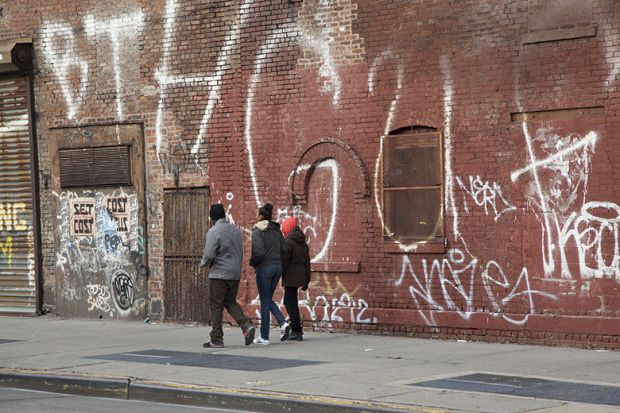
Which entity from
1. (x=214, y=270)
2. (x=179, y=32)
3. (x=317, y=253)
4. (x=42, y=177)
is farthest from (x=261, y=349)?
(x=42, y=177)

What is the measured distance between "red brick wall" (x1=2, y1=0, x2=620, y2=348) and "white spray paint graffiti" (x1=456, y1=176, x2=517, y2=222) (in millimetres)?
19

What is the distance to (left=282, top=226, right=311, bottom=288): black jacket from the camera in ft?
53.2

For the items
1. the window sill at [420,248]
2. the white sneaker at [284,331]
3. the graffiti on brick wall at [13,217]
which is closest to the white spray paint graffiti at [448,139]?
the window sill at [420,248]

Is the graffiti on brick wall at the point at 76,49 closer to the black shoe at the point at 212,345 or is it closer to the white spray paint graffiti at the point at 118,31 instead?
the white spray paint graffiti at the point at 118,31

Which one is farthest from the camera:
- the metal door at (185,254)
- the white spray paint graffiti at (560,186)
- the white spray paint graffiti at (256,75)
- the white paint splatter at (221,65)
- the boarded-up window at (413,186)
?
the metal door at (185,254)

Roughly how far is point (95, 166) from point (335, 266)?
5.12 metres

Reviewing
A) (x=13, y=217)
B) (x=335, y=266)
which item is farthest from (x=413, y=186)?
(x=13, y=217)

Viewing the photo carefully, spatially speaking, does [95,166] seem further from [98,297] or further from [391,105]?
[391,105]

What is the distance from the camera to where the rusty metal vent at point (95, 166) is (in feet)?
65.7

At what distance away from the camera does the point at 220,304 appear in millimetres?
15766

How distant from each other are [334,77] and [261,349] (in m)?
4.21

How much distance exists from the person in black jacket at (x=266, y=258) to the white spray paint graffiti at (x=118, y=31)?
5097 mm

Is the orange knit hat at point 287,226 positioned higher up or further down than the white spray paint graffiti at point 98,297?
higher up

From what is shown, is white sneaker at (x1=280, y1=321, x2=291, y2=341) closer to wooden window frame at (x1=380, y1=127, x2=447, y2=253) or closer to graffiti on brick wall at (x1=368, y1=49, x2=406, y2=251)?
wooden window frame at (x1=380, y1=127, x2=447, y2=253)
